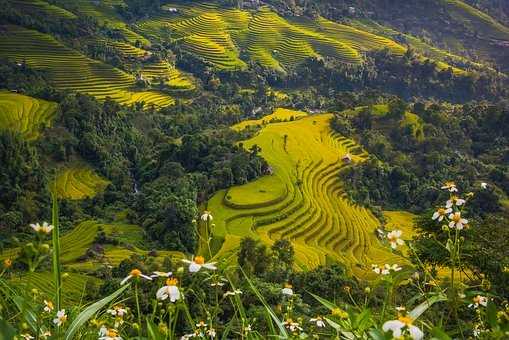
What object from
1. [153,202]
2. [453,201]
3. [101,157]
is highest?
[453,201]

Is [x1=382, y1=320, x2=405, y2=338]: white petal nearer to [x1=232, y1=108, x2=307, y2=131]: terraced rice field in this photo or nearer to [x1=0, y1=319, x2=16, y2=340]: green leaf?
[x1=0, y1=319, x2=16, y2=340]: green leaf

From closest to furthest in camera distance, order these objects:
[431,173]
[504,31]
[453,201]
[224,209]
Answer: [453,201] → [224,209] → [431,173] → [504,31]

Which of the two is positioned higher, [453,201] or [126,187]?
[453,201]

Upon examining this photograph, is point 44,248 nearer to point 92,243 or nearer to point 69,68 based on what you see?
point 92,243

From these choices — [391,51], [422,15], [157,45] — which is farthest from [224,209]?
[422,15]

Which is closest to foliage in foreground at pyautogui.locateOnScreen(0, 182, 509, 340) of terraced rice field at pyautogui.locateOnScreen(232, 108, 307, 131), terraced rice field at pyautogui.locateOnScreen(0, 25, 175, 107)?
terraced rice field at pyautogui.locateOnScreen(232, 108, 307, 131)

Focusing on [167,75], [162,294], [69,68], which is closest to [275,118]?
[167,75]

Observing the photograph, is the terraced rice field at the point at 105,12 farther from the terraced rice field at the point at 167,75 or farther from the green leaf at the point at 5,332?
the green leaf at the point at 5,332

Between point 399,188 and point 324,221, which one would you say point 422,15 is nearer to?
point 399,188
